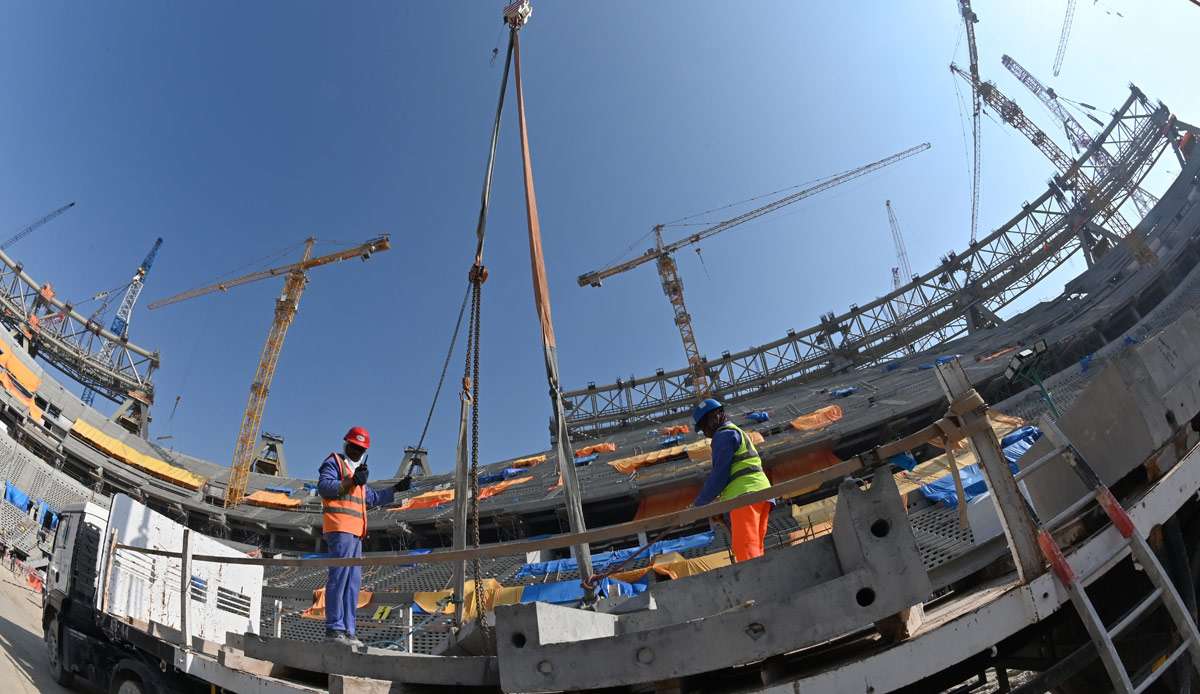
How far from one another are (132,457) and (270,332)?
1683cm

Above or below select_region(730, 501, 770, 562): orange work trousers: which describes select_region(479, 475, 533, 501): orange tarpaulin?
above

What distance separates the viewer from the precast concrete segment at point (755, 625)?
2.46 m

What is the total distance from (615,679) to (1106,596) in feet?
7.90

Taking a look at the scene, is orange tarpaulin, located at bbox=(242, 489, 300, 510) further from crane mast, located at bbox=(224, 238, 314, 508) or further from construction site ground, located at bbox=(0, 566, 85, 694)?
construction site ground, located at bbox=(0, 566, 85, 694)

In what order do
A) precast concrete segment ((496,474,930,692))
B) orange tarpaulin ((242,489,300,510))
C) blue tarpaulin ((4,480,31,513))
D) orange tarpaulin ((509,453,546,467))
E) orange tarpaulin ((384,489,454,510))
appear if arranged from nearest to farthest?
precast concrete segment ((496,474,930,692))
blue tarpaulin ((4,480,31,513))
orange tarpaulin ((384,489,454,510))
orange tarpaulin ((242,489,300,510))
orange tarpaulin ((509,453,546,467))

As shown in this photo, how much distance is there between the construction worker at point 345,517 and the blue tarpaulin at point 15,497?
25.1m

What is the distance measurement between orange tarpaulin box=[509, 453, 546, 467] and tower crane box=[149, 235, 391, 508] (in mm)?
18351

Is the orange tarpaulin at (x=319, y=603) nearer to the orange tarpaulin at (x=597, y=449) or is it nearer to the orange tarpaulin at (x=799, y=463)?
the orange tarpaulin at (x=799, y=463)

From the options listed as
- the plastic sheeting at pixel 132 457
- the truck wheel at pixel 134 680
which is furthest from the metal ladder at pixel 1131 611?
the plastic sheeting at pixel 132 457

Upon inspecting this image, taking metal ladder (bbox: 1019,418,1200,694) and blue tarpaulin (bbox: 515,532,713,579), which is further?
blue tarpaulin (bbox: 515,532,713,579)

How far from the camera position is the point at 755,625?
2.54 metres

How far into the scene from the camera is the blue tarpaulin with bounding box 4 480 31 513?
846 inches

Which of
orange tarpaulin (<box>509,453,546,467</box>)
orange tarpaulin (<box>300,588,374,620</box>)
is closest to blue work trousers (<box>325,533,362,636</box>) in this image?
orange tarpaulin (<box>300,588,374,620</box>)

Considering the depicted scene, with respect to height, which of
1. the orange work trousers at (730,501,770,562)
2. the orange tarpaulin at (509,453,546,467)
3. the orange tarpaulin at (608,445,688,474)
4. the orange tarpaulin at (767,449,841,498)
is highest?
the orange tarpaulin at (509,453,546,467)
